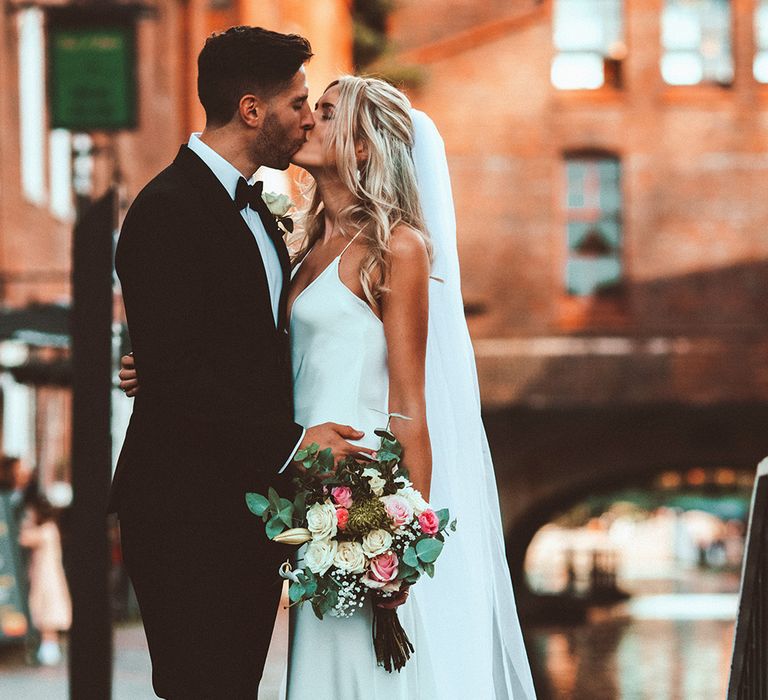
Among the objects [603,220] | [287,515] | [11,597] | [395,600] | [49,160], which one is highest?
[603,220]

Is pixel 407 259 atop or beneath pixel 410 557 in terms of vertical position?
atop

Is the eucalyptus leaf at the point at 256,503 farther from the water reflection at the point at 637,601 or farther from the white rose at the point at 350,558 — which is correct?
the water reflection at the point at 637,601

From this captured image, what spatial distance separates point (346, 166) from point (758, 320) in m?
23.3

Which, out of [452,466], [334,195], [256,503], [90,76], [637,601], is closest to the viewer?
[256,503]

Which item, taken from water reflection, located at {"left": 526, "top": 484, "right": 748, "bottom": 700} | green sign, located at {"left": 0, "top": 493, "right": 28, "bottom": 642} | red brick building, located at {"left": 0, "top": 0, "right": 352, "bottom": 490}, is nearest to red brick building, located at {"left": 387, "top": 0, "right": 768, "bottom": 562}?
water reflection, located at {"left": 526, "top": 484, "right": 748, "bottom": 700}

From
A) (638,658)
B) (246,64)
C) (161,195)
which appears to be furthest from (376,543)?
(638,658)

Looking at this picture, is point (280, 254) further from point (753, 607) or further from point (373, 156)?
point (753, 607)

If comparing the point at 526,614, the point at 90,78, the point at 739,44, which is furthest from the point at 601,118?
the point at 90,78

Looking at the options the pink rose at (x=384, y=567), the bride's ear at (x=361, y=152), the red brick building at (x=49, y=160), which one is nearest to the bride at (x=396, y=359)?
the bride's ear at (x=361, y=152)

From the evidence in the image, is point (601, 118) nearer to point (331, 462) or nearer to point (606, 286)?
point (606, 286)

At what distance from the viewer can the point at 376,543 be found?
3.29 metres

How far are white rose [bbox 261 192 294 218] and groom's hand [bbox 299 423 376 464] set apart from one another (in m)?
0.78

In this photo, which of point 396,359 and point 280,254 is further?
point 280,254

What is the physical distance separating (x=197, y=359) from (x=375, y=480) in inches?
19.2
